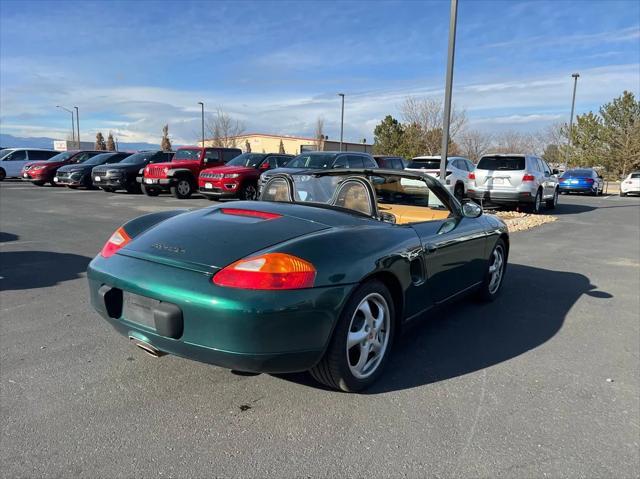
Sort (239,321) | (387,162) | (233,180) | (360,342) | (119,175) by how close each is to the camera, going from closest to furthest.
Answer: (239,321)
(360,342)
(233,180)
(387,162)
(119,175)

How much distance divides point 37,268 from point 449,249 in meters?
4.89

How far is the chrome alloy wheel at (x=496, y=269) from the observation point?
5035mm

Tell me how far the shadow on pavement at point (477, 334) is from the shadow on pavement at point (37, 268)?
11.6 ft

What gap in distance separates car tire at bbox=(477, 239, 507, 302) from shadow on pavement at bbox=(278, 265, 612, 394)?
0.33 ft

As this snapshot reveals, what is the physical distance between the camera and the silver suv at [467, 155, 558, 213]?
44.8 ft

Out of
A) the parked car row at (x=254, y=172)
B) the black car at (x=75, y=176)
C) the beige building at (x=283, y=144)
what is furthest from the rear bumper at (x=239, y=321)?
the beige building at (x=283, y=144)

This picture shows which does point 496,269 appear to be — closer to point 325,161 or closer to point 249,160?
point 325,161

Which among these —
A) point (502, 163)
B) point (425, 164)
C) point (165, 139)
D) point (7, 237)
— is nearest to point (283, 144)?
point (165, 139)

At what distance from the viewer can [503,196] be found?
13.8 metres

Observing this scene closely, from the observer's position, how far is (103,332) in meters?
3.85

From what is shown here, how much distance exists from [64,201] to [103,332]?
12325 millimetres

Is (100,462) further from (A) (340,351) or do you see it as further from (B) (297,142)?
(B) (297,142)

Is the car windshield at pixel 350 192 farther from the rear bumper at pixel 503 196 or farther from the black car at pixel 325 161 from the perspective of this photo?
the rear bumper at pixel 503 196

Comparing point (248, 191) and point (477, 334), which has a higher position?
point (248, 191)
